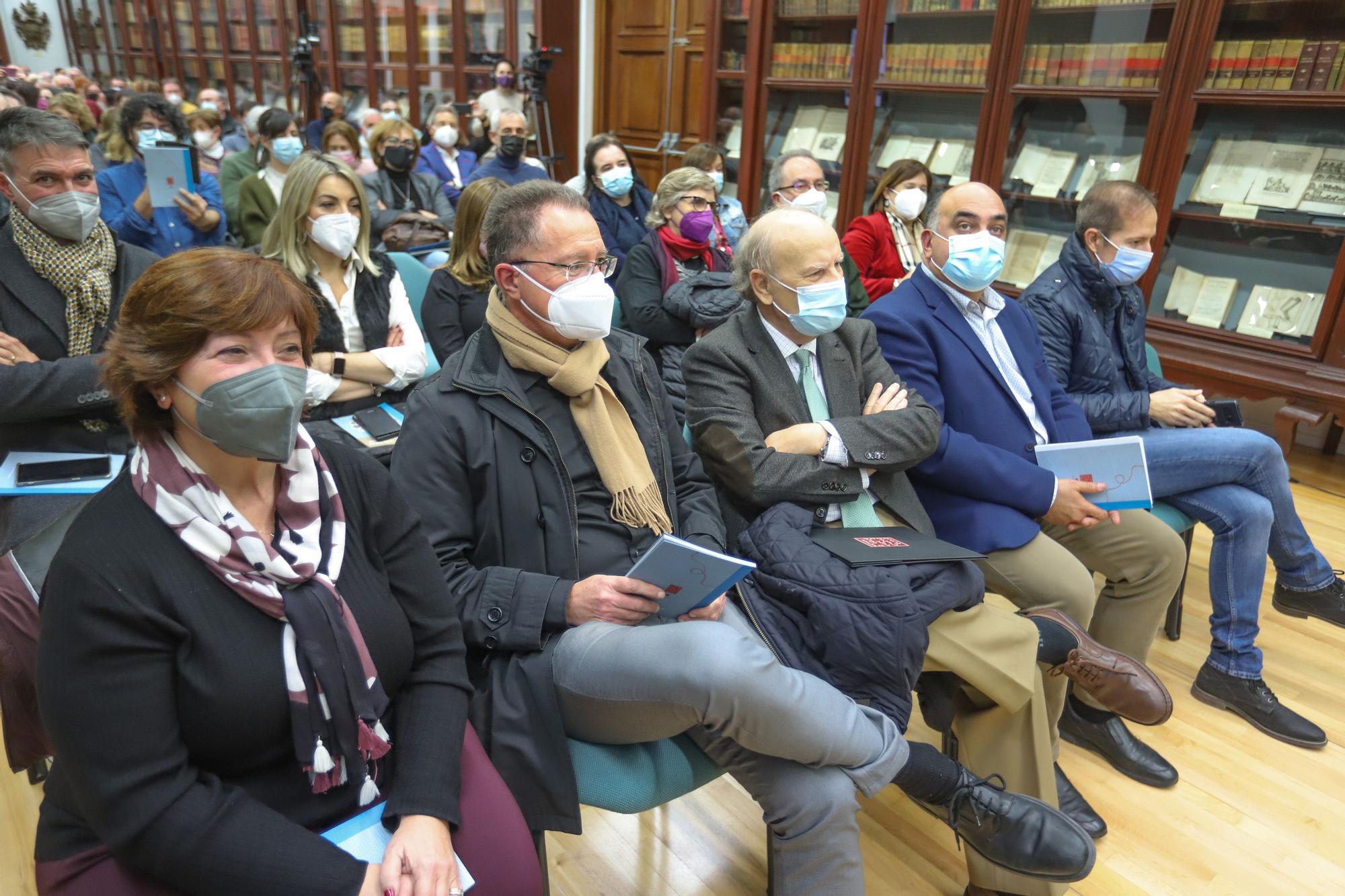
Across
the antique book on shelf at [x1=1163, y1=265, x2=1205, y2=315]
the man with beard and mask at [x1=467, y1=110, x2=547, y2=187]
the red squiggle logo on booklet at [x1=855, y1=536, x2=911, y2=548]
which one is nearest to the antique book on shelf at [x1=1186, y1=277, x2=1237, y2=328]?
the antique book on shelf at [x1=1163, y1=265, x2=1205, y2=315]

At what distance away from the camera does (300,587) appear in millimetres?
1137

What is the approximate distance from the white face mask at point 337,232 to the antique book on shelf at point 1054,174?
3538 mm

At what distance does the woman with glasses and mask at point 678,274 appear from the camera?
2.89 metres

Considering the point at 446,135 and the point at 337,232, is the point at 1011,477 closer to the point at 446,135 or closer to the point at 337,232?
the point at 337,232

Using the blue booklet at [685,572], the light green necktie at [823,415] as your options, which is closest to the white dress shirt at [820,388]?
the light green necktie at [823,415]

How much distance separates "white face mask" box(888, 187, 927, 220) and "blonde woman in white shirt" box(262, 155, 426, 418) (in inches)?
85.9

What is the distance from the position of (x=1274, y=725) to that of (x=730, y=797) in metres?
1.47

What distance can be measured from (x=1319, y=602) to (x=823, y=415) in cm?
167

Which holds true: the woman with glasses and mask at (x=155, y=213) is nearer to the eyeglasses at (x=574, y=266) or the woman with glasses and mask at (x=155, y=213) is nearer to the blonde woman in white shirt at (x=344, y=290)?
the blonde woman in white shirt at (x=344, y=290)

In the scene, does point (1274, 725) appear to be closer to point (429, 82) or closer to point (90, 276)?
point (90, 276)

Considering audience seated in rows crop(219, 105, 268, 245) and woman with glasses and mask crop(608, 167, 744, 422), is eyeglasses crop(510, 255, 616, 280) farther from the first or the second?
audience seated in rows crop(219, 105, 268, 245)

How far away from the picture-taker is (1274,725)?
2.28 meters

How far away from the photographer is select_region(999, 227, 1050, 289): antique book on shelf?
4.61m

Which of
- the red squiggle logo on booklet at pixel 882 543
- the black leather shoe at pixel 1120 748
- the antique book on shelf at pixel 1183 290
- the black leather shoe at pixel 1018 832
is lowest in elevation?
the black leather shoe at pixel 1120 748
